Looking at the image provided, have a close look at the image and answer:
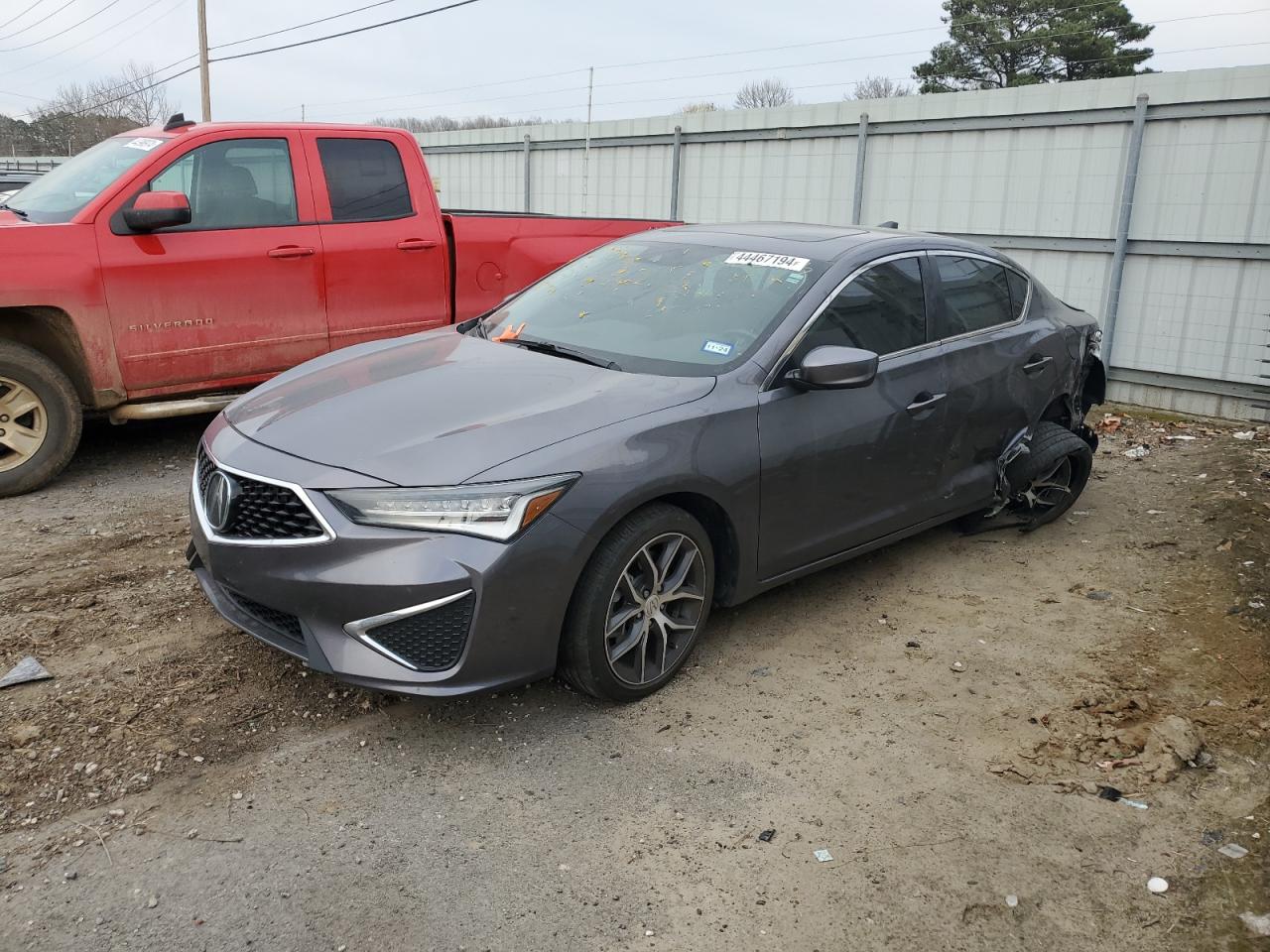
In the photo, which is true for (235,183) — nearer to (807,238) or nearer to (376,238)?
(376,238)

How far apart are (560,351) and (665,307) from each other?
1.64 ft

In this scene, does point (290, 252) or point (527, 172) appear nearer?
point (290, 252)

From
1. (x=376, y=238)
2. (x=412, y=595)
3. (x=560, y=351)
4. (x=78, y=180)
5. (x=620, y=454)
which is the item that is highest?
(x=78, y=180)

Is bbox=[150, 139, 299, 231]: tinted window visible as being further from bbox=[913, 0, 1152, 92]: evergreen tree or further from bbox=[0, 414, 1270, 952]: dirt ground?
bbox=[913, 0, 1152, 92]: evergreen tree

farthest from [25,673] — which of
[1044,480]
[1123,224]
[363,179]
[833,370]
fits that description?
[1123,224]

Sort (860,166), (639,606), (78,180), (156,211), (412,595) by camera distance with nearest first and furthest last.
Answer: (412,595)
(639,606)
(156,211)
(78,180)
(860,166)

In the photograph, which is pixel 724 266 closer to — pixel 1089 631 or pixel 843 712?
pixel 843 712

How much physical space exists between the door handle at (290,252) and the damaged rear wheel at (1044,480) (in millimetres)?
4207

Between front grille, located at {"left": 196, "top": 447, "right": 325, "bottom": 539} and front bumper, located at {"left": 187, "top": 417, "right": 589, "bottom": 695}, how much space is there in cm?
4

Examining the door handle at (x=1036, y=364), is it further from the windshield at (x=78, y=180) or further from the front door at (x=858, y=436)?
the windshield at (x=78, y=180)

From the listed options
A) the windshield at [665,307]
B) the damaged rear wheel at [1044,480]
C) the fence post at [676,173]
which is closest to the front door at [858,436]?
the windshield at [665,307]

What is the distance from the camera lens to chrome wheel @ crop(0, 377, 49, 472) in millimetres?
5516

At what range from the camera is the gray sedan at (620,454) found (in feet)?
10.5

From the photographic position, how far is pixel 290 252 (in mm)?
6223
